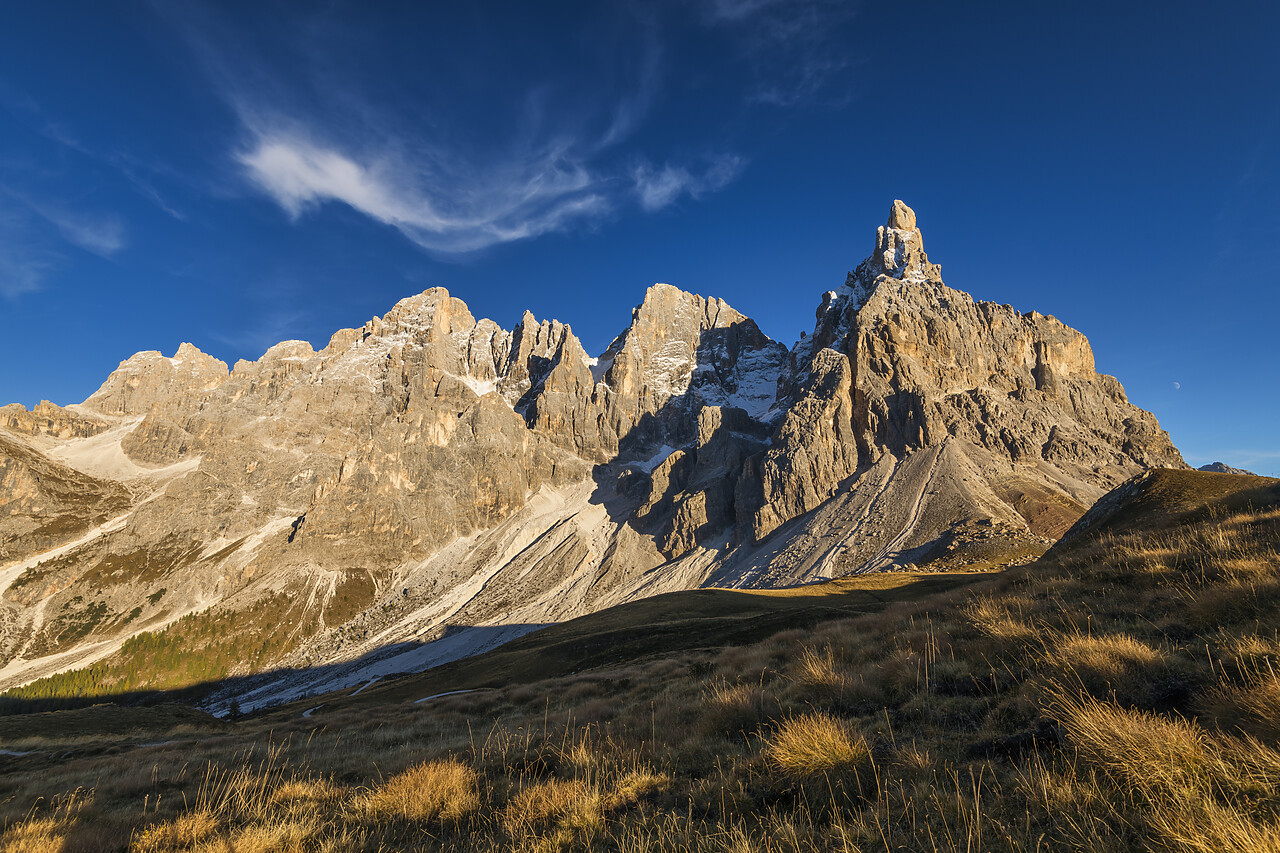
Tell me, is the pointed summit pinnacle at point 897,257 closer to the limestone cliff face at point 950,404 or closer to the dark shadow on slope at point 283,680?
the limestone cliff face at point 950,404

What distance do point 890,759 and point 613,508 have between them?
176167 mm

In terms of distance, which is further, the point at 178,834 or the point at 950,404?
the point at 950,404

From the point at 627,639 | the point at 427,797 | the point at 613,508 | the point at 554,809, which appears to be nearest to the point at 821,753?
the point at 554,809

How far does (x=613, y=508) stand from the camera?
179m

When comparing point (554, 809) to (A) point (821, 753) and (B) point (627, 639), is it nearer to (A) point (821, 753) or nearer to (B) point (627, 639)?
(A) point (821, 753)

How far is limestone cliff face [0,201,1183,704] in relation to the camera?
351 feet

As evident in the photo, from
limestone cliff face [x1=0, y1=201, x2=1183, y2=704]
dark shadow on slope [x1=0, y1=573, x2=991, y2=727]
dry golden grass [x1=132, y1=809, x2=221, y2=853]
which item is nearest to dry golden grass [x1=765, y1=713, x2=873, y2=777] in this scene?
dry golden grass [x1=132, y1=809, x2=221, y2=853]

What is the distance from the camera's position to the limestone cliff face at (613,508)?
10694 centimetres

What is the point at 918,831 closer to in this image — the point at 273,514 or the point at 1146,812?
the point at 1146,812

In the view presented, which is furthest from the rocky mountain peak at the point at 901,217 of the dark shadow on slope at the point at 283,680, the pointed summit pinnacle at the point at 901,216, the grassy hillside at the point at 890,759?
the grassy hillside at the point at 890,759

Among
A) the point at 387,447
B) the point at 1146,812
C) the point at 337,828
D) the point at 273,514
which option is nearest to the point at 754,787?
the point at 1146,812

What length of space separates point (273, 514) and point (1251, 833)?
766 feet

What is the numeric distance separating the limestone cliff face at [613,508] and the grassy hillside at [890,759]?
8172 cm

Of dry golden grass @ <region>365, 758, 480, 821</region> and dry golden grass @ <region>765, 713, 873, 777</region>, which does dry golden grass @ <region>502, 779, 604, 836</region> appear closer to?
dry golden grass @ <region>365, 758, 480, 821</region>
